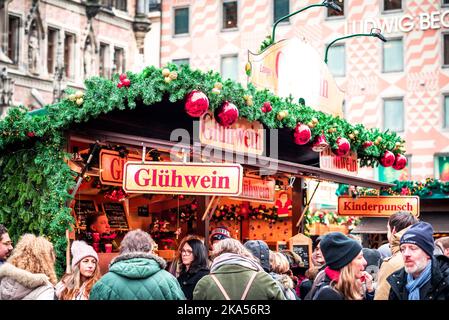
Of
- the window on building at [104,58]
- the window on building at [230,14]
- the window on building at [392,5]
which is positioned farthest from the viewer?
the window on building at [104,58]

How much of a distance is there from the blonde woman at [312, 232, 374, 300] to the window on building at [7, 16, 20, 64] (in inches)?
1458

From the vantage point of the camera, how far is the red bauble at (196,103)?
404 inches

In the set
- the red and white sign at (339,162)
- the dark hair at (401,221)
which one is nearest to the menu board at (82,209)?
the red and white sign at (339,162)

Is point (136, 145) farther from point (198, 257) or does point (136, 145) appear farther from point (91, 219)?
point (91, 219)

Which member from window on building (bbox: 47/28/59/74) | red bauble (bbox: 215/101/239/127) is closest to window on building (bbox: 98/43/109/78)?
window on building (bbox: 47/28/59/74)

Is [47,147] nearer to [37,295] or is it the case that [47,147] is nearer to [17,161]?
[17,161]

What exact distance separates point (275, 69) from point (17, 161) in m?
5.41

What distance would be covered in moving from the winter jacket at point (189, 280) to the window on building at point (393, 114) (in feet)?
112

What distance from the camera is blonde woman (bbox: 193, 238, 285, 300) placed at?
22.6 ft

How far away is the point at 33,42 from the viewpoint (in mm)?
42812

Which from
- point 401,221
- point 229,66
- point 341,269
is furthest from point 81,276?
point 229,66

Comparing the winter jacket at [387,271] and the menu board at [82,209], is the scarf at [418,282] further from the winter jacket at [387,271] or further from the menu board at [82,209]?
the menu board at [82,209]

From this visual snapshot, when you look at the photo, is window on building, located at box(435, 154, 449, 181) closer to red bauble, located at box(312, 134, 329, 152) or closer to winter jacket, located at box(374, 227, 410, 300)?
red bauble, located at box(312, 134, 329, 152)
